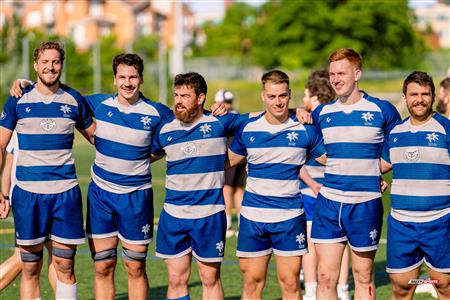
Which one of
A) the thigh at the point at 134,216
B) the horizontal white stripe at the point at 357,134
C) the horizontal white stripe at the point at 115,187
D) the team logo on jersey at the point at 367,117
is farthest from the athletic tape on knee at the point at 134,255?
the team logo on jersey at the point at 367,117

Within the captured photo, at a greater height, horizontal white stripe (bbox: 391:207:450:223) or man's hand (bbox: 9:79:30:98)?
man's hand (bbox: 9:79:30:98)

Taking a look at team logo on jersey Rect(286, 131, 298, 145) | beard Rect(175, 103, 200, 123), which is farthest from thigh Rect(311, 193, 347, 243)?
beard Rect(175, 103, 200, 123)

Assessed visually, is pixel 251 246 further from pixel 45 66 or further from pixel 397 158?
pixel 45 66

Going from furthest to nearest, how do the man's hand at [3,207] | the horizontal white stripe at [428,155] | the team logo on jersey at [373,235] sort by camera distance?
the man's hand at [3,207] < the team logo on jersey at [373,235] < the horizontal white stripe at [428,155]

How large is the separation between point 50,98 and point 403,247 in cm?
294

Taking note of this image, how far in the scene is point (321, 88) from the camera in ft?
27.8

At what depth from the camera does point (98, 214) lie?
283 inches

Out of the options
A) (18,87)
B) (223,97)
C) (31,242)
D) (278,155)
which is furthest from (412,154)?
(223,97)

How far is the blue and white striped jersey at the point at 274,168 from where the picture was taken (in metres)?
6.89

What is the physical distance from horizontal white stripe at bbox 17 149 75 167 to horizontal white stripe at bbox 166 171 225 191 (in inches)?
35.3

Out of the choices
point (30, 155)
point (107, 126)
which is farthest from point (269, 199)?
point (30, 155)

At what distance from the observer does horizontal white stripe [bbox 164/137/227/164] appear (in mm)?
6965

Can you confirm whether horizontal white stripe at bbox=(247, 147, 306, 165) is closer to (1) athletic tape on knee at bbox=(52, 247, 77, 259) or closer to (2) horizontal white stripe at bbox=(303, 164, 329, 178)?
(1) athletic tape on knee at bbox=(52, 247, 77, 259)

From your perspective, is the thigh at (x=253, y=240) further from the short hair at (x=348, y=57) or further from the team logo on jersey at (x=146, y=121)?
the short hair at (x=348, y=57)
